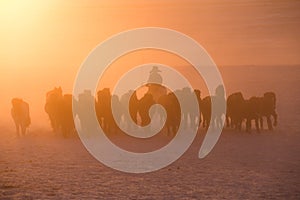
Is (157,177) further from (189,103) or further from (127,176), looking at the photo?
(189,103)

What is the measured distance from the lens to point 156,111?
199 inches

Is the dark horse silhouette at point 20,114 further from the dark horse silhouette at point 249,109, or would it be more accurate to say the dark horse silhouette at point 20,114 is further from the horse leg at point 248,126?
the horse leg at point 248,126

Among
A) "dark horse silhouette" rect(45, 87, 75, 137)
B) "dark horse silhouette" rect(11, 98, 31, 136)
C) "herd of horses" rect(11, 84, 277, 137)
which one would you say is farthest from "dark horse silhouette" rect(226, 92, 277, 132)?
"dark horse silhouette" rect(11, 98, 31, 136)

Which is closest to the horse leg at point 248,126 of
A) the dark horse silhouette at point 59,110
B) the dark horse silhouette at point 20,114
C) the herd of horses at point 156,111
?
the herd of horses at point 156,111

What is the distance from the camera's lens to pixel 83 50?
4820 millimetres

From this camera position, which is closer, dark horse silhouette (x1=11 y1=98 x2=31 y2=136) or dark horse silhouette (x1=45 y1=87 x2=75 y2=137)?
dark horse silhouette (x1=11 y1=98 x2=31 y2=136)

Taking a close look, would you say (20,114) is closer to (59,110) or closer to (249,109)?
(59,110)

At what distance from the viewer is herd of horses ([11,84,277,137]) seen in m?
4.92

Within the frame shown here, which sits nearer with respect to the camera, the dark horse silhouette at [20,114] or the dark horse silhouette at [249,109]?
the dark horse silhouette at [20,114]

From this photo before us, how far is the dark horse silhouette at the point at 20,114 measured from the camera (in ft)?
15.9

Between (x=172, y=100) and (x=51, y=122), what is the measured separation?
1.19 m

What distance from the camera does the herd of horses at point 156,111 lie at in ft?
16.1

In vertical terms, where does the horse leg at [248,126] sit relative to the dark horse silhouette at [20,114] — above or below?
below

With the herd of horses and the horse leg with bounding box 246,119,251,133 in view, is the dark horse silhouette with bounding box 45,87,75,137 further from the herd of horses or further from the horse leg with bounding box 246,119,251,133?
the horse leg with bounding box 246,119,251,133
